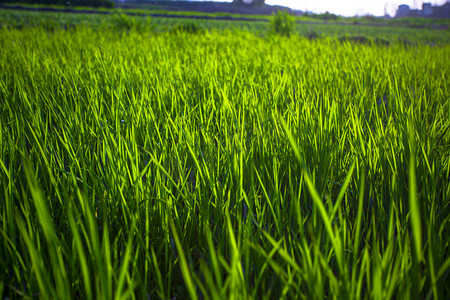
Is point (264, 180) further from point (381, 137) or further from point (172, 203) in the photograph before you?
point (381, 137)

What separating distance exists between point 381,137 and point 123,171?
2.54 ft

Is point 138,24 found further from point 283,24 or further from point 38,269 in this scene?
point 38,269

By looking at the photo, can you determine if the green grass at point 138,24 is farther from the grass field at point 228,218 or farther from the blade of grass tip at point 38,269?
the blade of grass tip at point 38,269

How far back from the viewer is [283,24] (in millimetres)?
6922

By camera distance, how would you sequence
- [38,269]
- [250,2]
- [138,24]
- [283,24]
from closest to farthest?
[38,269] < [138,24] < [283,24] < [250,2]

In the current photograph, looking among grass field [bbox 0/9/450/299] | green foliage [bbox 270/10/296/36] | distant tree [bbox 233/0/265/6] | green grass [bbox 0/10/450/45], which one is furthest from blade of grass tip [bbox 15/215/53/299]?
distant tree [bbox 233/0/265/6]

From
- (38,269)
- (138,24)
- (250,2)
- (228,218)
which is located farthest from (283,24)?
(250,2)

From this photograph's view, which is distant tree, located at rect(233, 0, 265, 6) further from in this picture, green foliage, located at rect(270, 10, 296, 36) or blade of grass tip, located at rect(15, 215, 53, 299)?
blade of grass tip, located at rect(15, 215, 53, 299)

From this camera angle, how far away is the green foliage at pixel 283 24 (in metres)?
6.93

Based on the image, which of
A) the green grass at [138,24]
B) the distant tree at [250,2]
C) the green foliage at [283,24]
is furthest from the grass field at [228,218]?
the distant tree at [250,2]

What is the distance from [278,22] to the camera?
23.0 feet

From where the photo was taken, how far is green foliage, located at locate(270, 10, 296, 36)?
693 cm

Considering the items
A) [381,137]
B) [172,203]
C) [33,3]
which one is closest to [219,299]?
[172,203]

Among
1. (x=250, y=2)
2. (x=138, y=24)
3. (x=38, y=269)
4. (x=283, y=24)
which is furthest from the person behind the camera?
(x=250, y=2)
